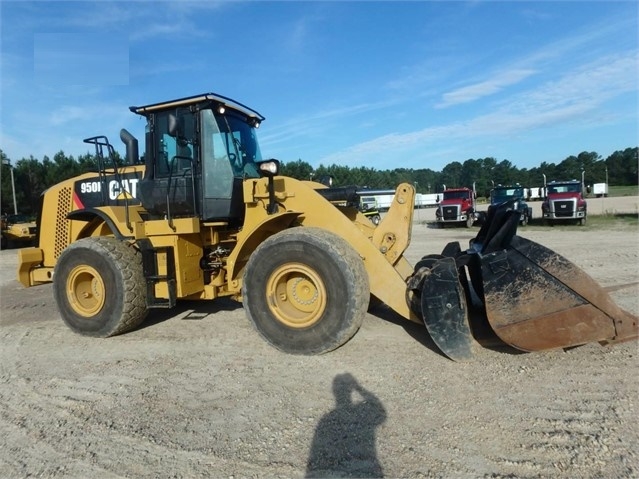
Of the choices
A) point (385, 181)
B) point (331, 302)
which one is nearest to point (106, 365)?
point (331, 302)

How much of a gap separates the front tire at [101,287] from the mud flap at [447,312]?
11.1 feet

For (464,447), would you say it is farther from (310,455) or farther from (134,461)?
(134,461)

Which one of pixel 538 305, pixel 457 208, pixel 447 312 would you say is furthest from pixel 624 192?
pixel 447 312

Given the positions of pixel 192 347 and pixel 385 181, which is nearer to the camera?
pixel 192 347

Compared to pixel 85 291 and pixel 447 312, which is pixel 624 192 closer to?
pixel 447 312

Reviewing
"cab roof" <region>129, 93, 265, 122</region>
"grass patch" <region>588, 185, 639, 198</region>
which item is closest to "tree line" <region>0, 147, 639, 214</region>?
"grass patch" <region>588, 185, 639, 198</region>

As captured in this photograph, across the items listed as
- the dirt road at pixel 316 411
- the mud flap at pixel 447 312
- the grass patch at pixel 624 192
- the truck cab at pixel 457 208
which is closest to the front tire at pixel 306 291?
the dirt road at pixel 316 411

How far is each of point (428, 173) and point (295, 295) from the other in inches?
5260

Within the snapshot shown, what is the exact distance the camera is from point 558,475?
2.55 meters

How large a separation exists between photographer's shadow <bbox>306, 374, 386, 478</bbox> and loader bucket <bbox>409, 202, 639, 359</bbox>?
0.93 metres

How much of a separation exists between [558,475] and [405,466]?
33.2 inches

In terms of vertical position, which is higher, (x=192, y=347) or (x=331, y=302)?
(x=331, y=302)

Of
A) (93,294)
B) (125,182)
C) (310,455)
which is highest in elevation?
(125,182)

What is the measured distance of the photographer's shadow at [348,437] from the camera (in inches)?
107
